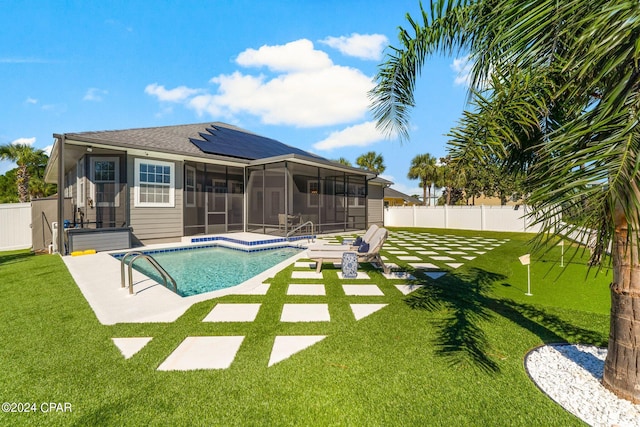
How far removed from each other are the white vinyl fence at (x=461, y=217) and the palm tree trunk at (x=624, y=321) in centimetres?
1557

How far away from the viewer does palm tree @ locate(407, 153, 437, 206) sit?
28.3 m

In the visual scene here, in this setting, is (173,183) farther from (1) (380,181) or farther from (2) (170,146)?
(1) (380,181)

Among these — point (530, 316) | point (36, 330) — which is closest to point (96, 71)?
point (36, 330)

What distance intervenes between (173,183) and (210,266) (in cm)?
434

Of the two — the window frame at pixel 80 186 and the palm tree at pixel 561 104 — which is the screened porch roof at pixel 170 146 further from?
the palm tree at pixel 561 104

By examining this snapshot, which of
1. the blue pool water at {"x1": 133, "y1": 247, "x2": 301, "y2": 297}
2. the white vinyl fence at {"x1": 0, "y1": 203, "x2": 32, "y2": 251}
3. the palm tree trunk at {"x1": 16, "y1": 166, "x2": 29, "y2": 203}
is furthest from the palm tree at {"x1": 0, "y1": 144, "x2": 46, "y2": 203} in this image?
the blue pool water at {"x1": 133, "y1": 247, "x2": 301, "y2": 297}

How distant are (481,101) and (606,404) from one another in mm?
2286

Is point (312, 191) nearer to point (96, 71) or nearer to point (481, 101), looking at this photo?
point (96, 71)

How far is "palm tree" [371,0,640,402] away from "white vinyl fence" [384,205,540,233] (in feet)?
51.5

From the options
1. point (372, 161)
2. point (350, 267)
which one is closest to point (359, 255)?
point (350, 267)

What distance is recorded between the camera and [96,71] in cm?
1318

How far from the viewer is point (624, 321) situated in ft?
6.22

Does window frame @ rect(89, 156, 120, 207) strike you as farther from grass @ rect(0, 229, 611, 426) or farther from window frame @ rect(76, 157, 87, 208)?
grass @ rect(0, 229, 611, 426)

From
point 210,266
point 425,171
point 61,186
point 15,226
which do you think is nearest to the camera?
point 61,186
